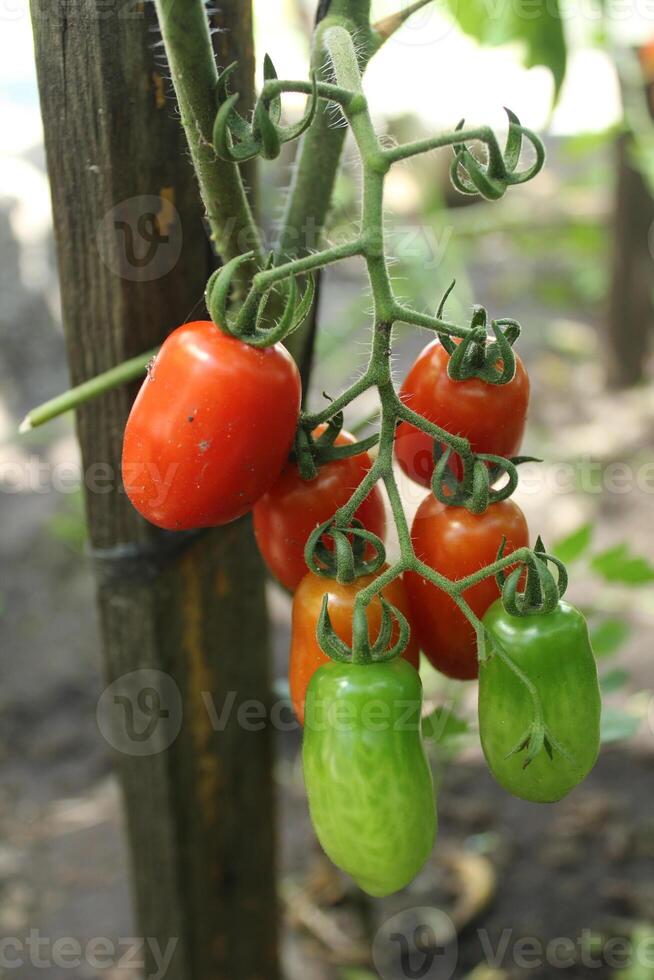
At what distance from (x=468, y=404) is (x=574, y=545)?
19.9 inches

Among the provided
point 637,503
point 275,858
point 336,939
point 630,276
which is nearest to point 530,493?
point 637,503

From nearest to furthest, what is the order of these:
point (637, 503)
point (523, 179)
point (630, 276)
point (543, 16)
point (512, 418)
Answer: point (523, 179) < point (512, 418) < point (543, 16) < point (637, 503) < point (630, 276)

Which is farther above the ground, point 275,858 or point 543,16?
point 543,16

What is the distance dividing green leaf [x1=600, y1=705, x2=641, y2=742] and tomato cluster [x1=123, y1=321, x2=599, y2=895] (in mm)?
443

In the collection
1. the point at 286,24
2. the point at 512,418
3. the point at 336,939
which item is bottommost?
the point at 336,939

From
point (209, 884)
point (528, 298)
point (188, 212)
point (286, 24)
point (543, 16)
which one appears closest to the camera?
point (188, 212)

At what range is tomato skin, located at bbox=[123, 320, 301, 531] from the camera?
23.0 inches

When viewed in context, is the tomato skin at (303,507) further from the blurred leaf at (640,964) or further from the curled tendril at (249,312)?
the blurred leaf at (640,964)

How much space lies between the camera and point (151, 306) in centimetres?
87

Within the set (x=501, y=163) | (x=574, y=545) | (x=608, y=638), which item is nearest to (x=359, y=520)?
(x=501, y=163)

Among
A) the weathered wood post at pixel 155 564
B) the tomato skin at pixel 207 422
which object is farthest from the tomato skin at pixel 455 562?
the weathered wood post at pixel 155 564

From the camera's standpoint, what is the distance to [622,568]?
1129 mm

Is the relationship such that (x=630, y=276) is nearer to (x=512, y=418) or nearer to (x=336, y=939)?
(x=336, y=939)

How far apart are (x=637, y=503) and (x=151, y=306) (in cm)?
246
